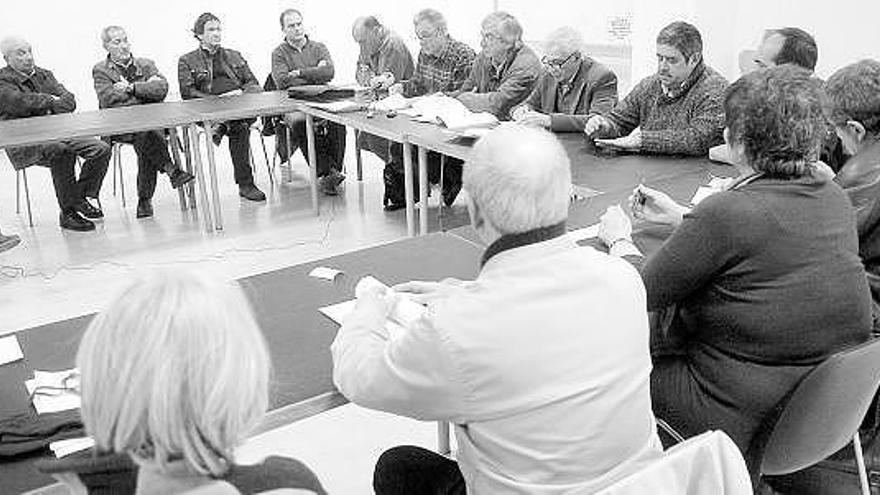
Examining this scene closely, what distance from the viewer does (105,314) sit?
910 mm

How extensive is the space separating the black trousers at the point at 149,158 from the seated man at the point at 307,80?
2.70 feet

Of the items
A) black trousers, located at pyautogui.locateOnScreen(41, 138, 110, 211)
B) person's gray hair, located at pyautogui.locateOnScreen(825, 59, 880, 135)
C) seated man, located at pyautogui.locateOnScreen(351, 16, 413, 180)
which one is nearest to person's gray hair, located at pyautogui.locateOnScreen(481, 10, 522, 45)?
seated man, located at pyautogui.locateOnScreen(351, 16, 413, 180)

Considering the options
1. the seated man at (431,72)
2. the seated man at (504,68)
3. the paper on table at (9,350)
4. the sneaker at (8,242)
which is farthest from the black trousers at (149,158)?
the paper on table at (9,350)

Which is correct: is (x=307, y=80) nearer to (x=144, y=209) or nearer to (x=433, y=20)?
(x=433, y=20)

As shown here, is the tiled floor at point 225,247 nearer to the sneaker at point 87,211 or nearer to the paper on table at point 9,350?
the sneaker at point 87,211

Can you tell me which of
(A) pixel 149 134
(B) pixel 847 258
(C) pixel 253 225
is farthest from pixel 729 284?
(A) pixel 149 134

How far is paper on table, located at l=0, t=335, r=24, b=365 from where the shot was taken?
1650 mm

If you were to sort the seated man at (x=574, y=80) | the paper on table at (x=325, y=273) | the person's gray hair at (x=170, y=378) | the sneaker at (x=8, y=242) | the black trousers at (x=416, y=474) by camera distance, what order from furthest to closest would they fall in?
the sneaker at (x=8, y=242) < the seated man at (x=574, y=80) < the paper on table at (x=325, y=273) < the black trousers at (x=416, y=474) < the person's gray hair at (x=170, y=378)

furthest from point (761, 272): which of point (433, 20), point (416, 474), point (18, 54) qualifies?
point (18, 54)

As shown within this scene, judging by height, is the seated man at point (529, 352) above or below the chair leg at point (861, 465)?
above

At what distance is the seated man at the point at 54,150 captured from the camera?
470 centimetres

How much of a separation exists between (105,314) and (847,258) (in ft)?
4.32

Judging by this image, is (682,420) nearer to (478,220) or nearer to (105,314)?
(478,220)

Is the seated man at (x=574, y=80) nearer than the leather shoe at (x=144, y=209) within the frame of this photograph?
Yes
